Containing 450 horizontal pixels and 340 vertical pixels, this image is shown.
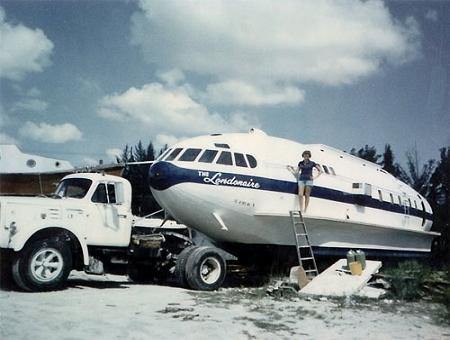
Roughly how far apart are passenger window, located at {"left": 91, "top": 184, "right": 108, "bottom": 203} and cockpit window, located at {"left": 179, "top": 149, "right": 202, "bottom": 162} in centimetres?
205

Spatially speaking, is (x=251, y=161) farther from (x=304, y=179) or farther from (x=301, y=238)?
(x=301, y=238)

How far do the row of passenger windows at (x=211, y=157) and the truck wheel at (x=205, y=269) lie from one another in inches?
88.2

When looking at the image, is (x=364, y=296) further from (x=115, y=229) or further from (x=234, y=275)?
(x=115, y=229)

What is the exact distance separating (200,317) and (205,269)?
3.87 meters

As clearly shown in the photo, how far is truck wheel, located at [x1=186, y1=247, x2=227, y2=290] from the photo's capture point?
10242 millimetres

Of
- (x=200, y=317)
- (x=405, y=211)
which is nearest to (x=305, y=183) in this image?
(x=405, y=211)

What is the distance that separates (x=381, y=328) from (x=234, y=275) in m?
6.40

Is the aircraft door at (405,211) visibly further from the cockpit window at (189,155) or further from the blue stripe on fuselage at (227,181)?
the cockpit window at (189,155)

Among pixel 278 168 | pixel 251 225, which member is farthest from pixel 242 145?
pixel 251 225

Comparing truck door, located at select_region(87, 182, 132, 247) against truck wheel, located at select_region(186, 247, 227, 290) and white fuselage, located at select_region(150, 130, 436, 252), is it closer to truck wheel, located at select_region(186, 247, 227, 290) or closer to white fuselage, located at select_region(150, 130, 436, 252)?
white fuselage, located at select_region(150, 130, 436, 252)

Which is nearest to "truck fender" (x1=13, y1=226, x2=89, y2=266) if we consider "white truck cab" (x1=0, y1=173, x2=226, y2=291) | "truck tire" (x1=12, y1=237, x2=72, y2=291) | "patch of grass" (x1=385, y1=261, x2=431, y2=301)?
"white truck cab" (x1=0, y1=173, x2=226, y2=291)

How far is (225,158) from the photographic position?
455 inches

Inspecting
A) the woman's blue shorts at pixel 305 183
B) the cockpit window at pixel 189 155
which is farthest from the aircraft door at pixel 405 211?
the cockpit window at pixel 189 155

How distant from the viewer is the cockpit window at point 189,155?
11266mm
